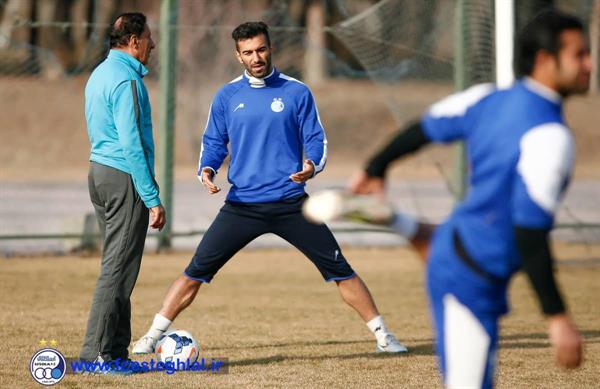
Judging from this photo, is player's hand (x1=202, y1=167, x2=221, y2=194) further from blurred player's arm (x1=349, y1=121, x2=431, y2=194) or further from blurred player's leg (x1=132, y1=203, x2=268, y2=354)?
blurred player's arm (x1=349, y1=121, x2=431, y2=194)

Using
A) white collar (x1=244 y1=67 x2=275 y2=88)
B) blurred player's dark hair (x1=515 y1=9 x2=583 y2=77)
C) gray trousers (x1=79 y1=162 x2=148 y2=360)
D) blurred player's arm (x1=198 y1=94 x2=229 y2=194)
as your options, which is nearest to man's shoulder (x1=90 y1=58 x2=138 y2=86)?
gray trousers (x1=79 y1=162 x2=148 y2=360)

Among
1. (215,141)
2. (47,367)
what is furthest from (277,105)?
(47,367)

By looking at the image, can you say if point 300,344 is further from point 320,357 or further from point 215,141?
point 215,141

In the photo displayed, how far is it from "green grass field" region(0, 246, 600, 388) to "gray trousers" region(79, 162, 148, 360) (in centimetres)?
28

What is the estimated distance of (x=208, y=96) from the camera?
2516 centimetres

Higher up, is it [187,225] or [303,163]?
[303,163]

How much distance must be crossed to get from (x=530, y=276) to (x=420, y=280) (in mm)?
8678

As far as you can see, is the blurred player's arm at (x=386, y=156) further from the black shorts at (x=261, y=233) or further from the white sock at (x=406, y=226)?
the black shorts at (x=261, y=233)

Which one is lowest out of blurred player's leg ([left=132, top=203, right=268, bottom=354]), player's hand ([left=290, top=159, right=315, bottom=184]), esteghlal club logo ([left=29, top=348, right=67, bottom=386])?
esteghlal club logo ([left=29, top=348, right=67, bottom=386])

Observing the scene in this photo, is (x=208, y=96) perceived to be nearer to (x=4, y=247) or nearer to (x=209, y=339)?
(x=4, y=247)

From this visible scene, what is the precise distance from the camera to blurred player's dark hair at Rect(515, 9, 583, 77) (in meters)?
4.07

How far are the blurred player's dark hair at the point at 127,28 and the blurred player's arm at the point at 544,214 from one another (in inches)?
146

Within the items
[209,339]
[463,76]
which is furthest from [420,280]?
[209,339]

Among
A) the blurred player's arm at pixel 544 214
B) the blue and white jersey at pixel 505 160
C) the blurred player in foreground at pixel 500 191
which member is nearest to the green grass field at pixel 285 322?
the blurred player in foreground at pixel 500 191
